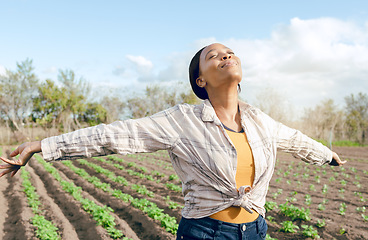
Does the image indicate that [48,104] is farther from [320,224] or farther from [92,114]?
[320,224]

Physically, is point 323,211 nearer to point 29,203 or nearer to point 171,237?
point 171,237

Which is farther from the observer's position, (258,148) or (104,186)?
(104,186)

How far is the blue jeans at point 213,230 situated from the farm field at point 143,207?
350 cm

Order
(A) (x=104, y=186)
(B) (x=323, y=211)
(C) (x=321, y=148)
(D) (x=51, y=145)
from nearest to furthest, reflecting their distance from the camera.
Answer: (D) (x=51, y=145) < (C) (x=321, y=148) < (B) (x=323, y=211) < (A) (x=104, y=186)

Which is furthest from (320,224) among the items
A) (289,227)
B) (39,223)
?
(39,223)

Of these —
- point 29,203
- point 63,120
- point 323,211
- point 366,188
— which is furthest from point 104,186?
point 63,120

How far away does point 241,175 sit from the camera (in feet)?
5.33

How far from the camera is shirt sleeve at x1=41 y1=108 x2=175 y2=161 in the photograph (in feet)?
4.94

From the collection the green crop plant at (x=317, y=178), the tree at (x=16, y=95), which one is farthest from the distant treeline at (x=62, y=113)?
the green crop plant at (x=317, y=178)

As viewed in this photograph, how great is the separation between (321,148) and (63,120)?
87.8ft

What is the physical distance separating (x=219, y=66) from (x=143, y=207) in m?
4.96

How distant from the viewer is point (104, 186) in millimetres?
8055

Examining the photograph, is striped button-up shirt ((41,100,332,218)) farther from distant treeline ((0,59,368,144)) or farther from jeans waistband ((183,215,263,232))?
distant treeline ((0,59,368,144))

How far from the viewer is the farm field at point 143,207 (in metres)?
5.07
